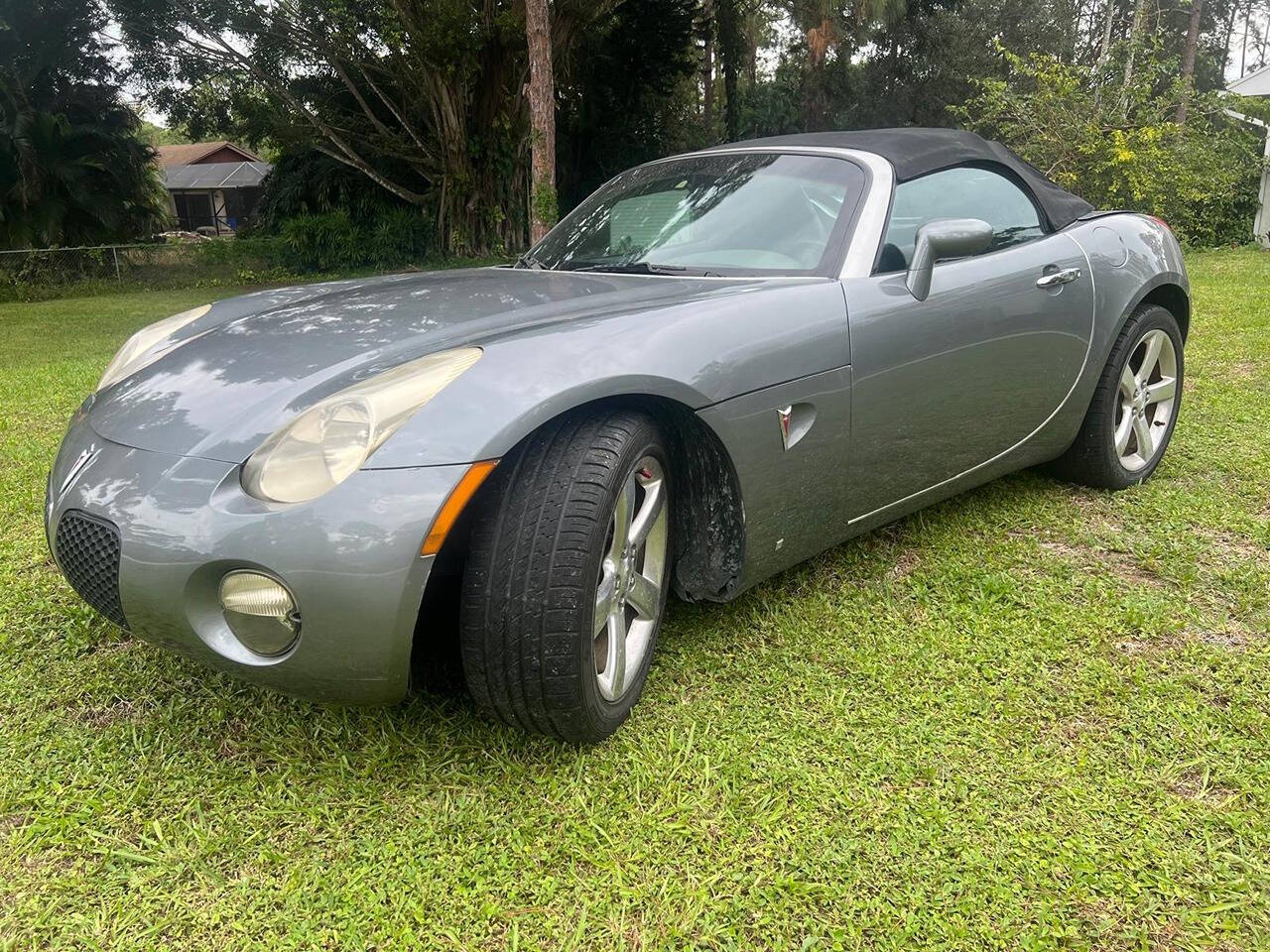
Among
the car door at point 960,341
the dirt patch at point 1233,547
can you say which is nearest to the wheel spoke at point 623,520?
the car door at point 960,341

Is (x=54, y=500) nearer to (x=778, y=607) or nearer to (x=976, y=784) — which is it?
(x=778, y=607)

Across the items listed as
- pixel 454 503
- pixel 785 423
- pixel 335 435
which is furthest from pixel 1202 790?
pixel 335 435

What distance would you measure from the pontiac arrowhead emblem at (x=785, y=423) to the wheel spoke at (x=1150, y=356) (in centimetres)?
203

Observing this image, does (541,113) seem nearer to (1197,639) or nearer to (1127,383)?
(1127,383)

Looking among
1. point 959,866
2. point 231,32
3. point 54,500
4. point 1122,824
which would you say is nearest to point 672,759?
point 959,866

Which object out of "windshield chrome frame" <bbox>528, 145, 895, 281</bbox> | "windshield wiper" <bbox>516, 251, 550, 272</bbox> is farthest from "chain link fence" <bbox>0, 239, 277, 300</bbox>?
"windshield chrome frame" <bbox>528, 145, 895, 281</bbox>

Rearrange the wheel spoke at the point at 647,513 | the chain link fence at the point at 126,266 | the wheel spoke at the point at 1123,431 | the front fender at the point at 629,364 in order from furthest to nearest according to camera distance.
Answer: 1. the chain link fence at the point at 126,266
2. the wheel spoke at the point at 1123,431
3. the wheel spoke at the point at 647,513
4. the front fender at the point at 629,364

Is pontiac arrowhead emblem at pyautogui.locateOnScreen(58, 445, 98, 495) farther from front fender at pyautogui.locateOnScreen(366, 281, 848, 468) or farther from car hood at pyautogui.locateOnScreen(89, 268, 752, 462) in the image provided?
front fender at pyautogui.locateOnScreen(366, 281, 848, 468)

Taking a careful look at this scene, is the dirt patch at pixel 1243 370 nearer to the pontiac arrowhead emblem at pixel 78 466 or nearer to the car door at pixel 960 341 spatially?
the car door at pixel 960 341

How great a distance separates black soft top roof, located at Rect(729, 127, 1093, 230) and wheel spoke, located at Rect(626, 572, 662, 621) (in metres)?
1.52

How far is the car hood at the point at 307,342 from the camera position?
194 cm

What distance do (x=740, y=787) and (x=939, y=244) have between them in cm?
154

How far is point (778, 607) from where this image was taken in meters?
2.73

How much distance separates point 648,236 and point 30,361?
791cm
